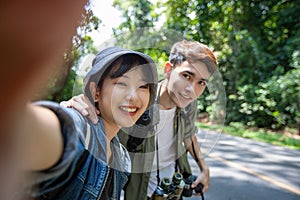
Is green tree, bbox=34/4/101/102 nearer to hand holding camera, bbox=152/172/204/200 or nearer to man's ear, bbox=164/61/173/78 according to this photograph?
man's ear, bbox=164/61/173/78

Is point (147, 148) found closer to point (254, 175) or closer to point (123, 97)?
point (123, 97)

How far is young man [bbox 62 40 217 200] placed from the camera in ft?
3.37

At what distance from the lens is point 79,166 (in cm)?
66

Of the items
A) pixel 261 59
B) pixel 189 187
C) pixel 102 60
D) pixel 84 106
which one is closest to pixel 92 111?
pixel 84 106

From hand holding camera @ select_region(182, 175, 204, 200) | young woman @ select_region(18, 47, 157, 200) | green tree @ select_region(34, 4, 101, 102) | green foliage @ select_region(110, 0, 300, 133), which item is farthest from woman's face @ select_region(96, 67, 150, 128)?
green foliage @ select_region(110, 0, 300, 133)

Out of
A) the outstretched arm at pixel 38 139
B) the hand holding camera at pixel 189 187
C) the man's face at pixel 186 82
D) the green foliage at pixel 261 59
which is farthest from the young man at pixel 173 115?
the green foliage at pixel 261 59

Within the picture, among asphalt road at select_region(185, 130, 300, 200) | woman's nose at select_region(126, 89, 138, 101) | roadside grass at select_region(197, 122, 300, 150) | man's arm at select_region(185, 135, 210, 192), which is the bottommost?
roadside grass at select_region(197, 122, 300, 150)

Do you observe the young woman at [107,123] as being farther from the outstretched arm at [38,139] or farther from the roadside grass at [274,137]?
the roadside grass at [274,137]

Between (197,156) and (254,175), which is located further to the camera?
(254,175)

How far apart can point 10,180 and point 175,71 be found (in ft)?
2.72

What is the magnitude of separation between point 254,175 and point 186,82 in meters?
3.73

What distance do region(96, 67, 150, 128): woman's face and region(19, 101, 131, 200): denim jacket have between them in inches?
1.8

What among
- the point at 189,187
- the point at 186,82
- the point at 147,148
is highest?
the point at 186,82

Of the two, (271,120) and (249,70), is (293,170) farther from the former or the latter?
(249,70)
